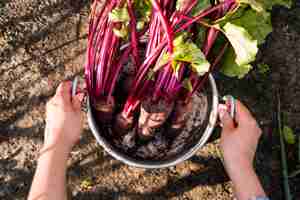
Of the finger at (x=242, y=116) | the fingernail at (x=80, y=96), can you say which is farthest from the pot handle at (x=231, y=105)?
the fingernail at (x=80, y=96)

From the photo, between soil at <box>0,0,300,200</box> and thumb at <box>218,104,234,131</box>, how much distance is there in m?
0.42

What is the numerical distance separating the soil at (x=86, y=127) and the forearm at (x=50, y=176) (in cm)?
45

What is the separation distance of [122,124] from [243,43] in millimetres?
561

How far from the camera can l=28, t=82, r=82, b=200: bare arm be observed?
1.30m

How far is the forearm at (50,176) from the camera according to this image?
4.22 ft

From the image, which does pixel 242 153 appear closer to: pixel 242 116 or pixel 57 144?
pixel 242 116

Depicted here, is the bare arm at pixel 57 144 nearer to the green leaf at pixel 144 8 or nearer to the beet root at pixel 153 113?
the beet root at pixel 153 113

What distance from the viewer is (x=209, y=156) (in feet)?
6.09

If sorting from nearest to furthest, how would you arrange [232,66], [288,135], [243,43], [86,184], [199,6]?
1. [243,43]
2. [199,6]
3. [232,66]
4. [86,184]
5. [288,135]

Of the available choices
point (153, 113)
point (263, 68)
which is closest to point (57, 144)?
point (153, 113)

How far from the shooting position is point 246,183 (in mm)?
1374

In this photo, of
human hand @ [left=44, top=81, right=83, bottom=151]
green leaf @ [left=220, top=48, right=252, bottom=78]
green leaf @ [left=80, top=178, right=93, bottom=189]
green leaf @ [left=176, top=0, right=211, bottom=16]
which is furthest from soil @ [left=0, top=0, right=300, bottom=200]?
green leaf @ [left=176, top=0, right=211, bottom=16]

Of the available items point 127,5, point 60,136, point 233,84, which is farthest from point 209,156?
point 127,5

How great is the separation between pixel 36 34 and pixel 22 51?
0.10m
